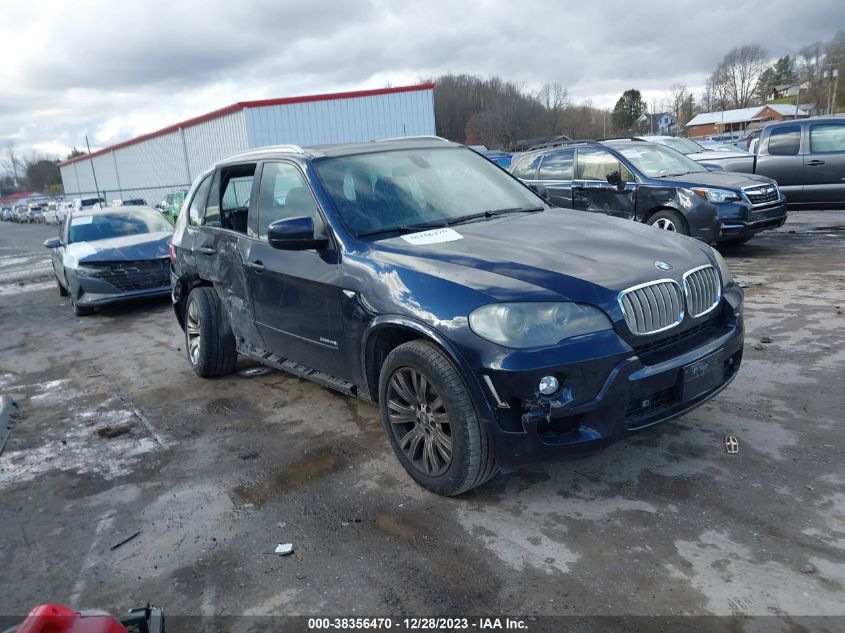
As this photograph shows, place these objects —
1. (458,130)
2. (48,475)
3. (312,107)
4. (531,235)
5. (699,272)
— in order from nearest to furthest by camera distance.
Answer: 1. (699,272)
2. (531,235)
3. (48,475)
4. (312,107)
5. (458,130)

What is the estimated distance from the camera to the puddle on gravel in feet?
12.2

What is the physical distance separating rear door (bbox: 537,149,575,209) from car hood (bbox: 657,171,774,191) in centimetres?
157

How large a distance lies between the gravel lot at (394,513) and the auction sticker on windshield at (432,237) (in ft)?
4.31

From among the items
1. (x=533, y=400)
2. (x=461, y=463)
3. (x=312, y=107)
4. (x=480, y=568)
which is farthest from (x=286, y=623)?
(x=312, y=107)

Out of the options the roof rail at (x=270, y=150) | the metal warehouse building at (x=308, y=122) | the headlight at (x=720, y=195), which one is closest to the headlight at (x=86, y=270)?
the roof rail at (x=270, y=150)

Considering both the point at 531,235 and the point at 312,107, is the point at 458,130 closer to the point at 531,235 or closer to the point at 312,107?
the point at 312,107

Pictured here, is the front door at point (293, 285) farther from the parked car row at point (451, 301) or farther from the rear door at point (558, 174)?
the rear door at point (558, 174)

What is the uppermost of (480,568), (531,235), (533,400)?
(531,235)

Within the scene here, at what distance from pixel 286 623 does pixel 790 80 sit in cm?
14172

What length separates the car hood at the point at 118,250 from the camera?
9.16 meters

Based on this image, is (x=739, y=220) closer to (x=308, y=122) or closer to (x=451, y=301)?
(x=451, y=301)

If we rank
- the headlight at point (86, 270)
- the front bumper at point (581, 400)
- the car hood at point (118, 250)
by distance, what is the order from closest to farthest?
the front bumper at point (581, 400)
the headlight at point (86, 270)
the car hood at point (118, 250)

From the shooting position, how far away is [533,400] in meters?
2.97

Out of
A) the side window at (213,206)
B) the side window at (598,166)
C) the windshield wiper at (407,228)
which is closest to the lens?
the windshield wiper at (407,228)
